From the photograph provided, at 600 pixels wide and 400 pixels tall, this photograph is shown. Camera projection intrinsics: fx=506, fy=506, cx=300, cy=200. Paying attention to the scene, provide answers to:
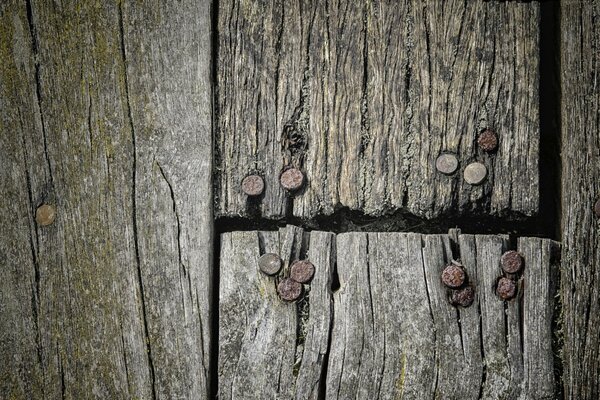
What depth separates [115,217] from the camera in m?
1.61

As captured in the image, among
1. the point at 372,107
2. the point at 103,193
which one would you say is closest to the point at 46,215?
the point at 103,193

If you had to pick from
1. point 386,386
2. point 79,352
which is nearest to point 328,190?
point 386,386

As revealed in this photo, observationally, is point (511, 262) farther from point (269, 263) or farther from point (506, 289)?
point (269, 263)

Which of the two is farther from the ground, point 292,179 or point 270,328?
point 292,179

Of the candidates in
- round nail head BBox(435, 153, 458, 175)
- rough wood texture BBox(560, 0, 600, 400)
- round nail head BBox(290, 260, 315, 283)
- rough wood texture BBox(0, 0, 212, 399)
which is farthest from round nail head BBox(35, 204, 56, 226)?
rough wood texture BBox(560, 0, 600, 400)

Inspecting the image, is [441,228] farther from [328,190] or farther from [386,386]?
[386,386]

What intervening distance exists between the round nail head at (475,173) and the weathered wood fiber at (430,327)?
0.60ft

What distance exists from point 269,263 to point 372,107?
592 millimetres

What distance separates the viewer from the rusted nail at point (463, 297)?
1572 mm

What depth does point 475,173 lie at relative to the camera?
160 centimetres

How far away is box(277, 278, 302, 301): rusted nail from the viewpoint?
1563mm

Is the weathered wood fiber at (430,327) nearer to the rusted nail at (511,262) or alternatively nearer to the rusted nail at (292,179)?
the rusted nail at (511,262)

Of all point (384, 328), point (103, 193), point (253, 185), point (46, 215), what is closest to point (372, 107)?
point (253, 185)

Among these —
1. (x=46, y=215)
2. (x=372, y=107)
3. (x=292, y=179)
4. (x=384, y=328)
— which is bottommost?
(x=384, y=328)
